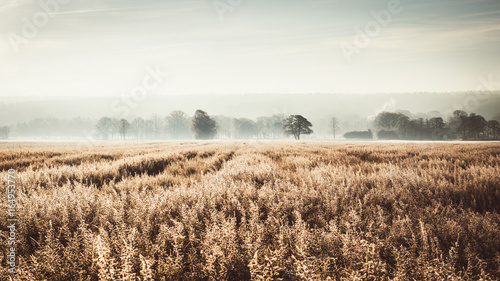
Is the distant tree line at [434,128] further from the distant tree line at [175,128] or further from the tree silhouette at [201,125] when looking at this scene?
the tree silhouette at [201,125]

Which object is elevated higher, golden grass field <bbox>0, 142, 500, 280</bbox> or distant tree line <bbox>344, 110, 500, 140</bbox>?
distant tree line <bbox>344, 110, 500, 140</bbox>

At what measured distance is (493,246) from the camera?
237 centimetres

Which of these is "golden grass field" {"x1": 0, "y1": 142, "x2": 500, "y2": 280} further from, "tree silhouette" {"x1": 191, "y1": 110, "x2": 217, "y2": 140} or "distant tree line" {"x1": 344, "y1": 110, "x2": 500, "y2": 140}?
"distant tree line" {"x1": 344, "y1": 110, "x2": 500, "y2": 140}

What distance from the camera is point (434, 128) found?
104812 millimetres

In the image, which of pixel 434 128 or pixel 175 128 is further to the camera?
pixel 175 128

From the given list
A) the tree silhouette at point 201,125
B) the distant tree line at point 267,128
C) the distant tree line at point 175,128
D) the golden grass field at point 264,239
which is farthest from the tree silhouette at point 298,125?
the golden grass field at point 264,239

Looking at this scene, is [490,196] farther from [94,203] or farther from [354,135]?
[354,135]

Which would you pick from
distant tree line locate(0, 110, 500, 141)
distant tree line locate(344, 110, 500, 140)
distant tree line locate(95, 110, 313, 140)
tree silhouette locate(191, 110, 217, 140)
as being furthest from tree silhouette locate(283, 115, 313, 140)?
distant tree line locate(344, 110, 500, 140)

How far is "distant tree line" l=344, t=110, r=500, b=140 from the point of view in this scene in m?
91.1

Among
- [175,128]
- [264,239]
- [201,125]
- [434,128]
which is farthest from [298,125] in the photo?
[264,239]

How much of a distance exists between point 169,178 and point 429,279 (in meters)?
5.50

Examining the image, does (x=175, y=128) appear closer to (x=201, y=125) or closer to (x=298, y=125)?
(x=201, y=125)

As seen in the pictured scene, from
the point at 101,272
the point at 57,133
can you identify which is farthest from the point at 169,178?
the point at 57,133

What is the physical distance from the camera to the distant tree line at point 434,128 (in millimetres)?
91062
